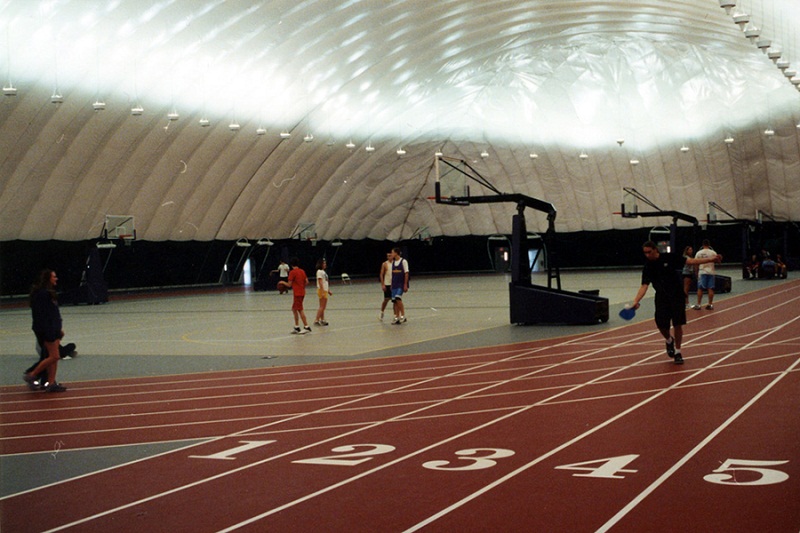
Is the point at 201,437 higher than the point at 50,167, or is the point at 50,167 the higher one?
the point at 50,167

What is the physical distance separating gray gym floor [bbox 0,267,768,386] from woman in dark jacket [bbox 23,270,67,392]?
3.11 ft

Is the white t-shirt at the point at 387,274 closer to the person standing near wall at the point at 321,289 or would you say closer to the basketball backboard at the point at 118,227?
the person standing near wall at the point at 321,289

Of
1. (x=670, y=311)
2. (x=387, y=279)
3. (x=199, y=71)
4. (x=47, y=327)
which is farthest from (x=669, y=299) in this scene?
(x=199, y=71)

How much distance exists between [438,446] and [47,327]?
23.1 ft

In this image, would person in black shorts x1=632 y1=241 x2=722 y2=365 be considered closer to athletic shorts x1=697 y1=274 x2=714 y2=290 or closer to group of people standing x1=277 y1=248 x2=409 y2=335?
group of people standing x1=277 y1=248 x2=409 y2=335

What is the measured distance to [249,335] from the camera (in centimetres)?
2078

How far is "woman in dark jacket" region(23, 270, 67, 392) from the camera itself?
40.8 feet

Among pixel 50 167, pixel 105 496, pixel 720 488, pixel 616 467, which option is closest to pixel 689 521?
pixel 720 488

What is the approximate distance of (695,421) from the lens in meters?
8.70

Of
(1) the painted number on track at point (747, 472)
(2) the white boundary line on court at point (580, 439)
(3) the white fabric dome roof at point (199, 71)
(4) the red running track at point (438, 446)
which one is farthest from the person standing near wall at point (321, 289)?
(1) the painted number on track at point (747, 472)

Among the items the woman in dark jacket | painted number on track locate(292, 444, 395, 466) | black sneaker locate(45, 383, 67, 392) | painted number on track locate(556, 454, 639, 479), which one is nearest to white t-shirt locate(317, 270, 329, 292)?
the woman in dark jacket

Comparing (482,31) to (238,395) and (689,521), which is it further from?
(689,521)

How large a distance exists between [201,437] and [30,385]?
498 centimetres

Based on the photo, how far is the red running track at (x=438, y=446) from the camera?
19.4 feet
